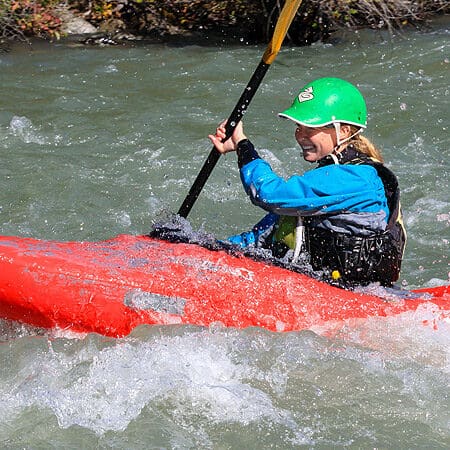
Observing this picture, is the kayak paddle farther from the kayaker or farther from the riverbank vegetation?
the riverbank vegetation

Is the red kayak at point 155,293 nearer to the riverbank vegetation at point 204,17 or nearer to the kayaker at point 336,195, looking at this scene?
the kayaker at point 336,195

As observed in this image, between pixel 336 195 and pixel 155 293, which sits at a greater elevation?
pixel 336 195

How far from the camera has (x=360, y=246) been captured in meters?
4.00

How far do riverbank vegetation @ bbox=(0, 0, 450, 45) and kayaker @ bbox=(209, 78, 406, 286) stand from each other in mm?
5392

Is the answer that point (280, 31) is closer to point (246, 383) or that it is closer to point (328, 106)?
point (328, 106)

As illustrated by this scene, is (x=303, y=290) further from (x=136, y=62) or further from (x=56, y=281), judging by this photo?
(x=136, y=62)

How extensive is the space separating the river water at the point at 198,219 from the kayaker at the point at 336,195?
308 millimetres

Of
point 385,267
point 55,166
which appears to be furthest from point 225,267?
point 55,166

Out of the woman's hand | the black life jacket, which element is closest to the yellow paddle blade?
the woman's hand

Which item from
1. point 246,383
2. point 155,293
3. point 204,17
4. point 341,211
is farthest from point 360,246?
point 204,17

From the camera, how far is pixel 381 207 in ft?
13.2

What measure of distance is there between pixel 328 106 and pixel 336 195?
392 mm

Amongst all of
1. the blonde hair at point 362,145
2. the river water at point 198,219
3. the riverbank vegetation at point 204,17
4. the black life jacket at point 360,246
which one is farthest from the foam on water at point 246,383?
the riverbank vegetation at point 204,17

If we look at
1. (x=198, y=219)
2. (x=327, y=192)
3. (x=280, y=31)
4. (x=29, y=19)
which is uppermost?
(x=280, y=31)
